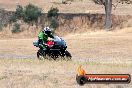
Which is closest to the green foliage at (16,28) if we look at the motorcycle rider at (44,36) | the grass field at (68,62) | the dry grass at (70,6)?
the dry grass at (70,6)

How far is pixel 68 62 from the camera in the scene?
1908 centimetres

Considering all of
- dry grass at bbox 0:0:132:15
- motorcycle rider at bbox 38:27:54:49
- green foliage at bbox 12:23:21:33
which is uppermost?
motorcycle rider at bbox 38:27:54:49

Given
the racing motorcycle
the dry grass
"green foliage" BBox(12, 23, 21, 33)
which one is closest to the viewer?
the racing motorcycle

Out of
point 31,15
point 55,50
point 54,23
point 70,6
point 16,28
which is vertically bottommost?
point 70,6

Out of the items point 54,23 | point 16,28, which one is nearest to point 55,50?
point 16,28

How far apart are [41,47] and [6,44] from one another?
1689 centimetres

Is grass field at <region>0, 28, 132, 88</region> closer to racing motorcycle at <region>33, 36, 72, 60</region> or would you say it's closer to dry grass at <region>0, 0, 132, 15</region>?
racing motorcycle at <region>33, 36, 72, 60</region>

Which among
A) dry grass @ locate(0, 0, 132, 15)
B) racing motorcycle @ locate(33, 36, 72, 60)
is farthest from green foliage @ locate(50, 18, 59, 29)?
racing motorcycle @ locate(33, 36, 72, 60)

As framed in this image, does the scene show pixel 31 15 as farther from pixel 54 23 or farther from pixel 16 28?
pixel 16 28

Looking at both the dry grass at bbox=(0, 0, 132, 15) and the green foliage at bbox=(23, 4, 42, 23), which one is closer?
the green foliage at bbox=(23, 4, 42, 23)

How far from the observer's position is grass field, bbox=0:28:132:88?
1306 cm

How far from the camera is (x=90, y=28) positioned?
5844 centimetres

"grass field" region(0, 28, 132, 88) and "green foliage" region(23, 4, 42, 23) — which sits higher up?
"grass field" region(0, 28, 132, 88)

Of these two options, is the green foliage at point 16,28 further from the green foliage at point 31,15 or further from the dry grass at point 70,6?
the dry grass at point 70,6
